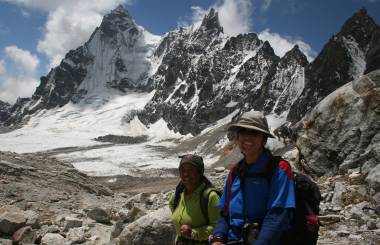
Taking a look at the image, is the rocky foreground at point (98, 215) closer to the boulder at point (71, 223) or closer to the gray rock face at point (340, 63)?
the boulder at point (71, 223)

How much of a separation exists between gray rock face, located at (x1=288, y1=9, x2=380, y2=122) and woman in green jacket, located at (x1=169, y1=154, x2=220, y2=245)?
291 ft

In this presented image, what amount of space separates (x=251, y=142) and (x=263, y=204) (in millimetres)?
606

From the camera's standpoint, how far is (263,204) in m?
3.84

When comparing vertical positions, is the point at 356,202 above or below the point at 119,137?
below

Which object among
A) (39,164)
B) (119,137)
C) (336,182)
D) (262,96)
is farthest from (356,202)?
(119,137)

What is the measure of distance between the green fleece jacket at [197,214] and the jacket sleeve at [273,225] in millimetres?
1540

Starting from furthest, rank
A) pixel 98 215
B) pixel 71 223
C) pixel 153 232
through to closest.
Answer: pixel 98 215, pixel 71 223, pixel 153 232

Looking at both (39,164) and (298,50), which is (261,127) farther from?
(298,50)

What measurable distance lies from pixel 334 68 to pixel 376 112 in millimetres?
84588

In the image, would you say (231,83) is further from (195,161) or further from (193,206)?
(193,206)

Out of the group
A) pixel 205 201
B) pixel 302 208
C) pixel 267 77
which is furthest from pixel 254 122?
pixel 267 77

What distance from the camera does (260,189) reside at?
3846 mm

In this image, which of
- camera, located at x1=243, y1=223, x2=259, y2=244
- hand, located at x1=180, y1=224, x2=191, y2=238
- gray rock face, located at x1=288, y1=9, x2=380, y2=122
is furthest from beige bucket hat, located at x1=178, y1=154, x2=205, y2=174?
gray rock face, located at x1=288, y1=9, x2=380, y2=122

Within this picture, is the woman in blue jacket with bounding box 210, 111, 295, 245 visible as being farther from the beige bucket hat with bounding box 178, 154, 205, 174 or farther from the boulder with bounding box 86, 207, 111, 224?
the boulder with bounding box 86, 207, 111, 224
